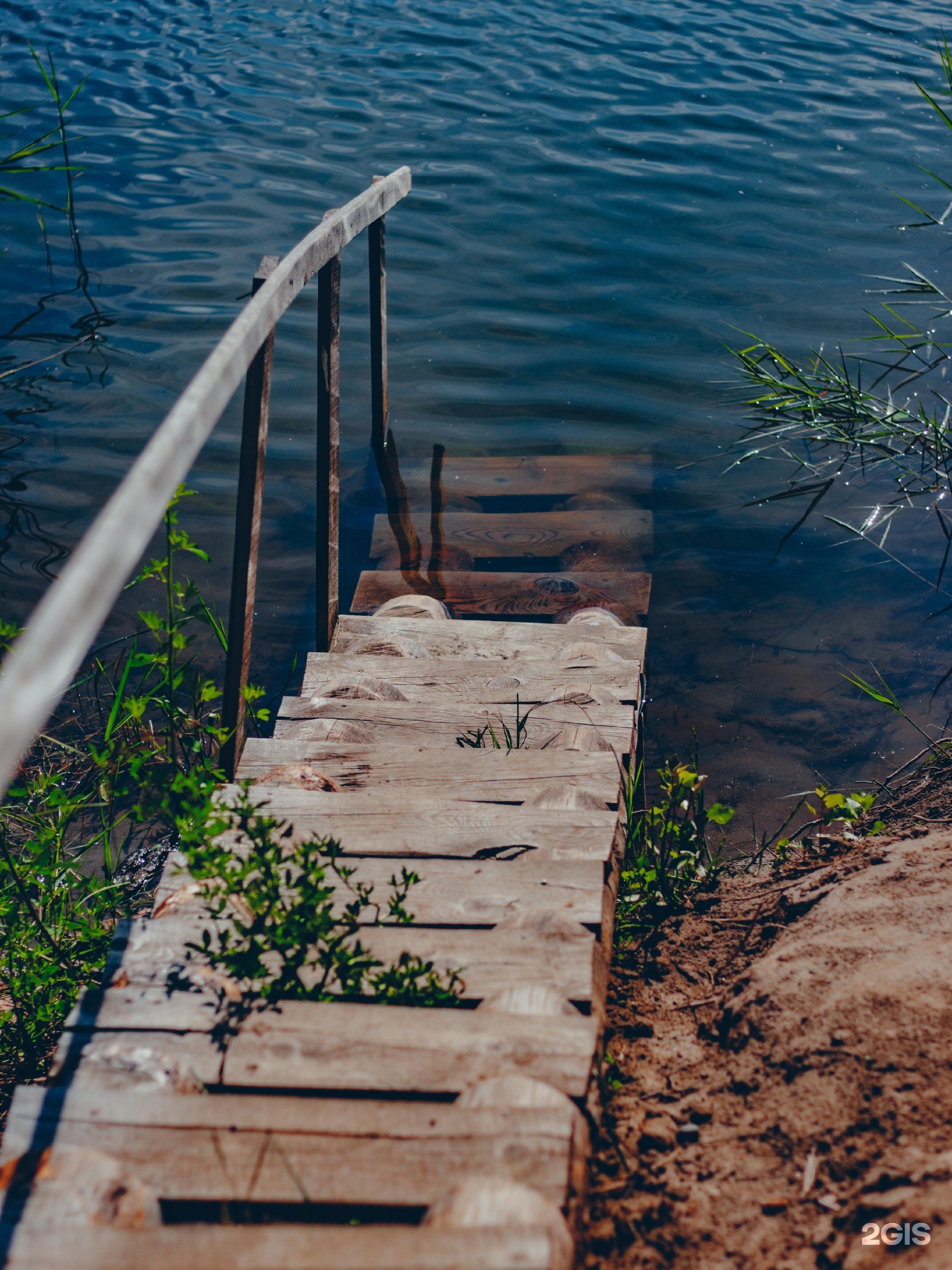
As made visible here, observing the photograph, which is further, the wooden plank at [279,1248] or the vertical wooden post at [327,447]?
the vertical wooden post at [327,447]

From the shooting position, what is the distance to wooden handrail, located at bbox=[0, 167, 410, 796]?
3.29ft

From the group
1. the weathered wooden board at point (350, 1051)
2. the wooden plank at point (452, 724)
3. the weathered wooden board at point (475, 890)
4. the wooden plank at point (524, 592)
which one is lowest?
the wooden plank at point (524, 592)

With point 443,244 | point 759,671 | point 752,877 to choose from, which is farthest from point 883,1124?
point 443,244

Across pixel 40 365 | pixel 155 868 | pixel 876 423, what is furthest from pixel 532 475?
pixel 40 365

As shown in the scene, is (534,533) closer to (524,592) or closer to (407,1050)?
(524,592)

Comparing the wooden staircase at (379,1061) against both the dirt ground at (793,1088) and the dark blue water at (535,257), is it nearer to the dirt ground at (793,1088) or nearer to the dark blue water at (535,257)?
the dirt ground at (793,1088)

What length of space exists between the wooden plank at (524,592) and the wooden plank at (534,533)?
0.34 m

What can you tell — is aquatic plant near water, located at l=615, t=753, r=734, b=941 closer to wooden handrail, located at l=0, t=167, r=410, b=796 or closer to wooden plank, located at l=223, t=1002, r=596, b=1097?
wooden plank, located at l=223, t=1002, r=596, b=1097

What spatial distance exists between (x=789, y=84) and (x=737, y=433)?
22.2 feet

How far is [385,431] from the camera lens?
20.5ft

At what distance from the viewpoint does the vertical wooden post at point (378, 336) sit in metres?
5.55

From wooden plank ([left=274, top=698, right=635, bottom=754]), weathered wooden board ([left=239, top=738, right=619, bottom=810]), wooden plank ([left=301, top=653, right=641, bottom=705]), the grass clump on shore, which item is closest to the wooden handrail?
the grass clump on shore

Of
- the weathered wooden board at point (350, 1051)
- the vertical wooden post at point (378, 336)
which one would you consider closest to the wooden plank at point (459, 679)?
the weathered wooden board at point (350, 1051)

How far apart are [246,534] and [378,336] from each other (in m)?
3.40
